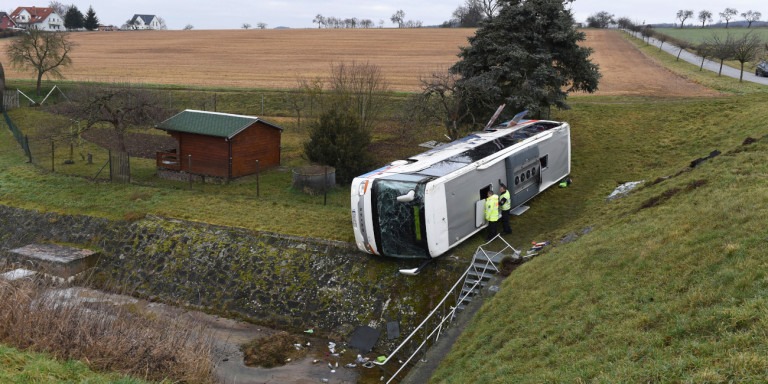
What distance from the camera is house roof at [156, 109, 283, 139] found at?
81.6ft

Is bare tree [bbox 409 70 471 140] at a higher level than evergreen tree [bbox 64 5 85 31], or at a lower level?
lower

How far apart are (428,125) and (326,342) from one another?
1765cm

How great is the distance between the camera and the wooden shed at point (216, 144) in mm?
24922

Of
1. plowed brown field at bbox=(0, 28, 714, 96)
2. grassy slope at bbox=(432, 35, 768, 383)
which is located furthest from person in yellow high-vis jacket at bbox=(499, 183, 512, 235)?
plowed brown field at bbox=(0, 28, 714, 96)

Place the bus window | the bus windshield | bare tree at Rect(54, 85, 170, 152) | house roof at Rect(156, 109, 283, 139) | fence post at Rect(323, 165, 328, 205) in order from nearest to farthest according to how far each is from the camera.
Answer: the bus windshield
the bus window
fence post at Rect(323, 165, 328, 205)
house roof at Rect(156, 109, 283, 139)
bare tree at Rect(54, 85, 170, 152)

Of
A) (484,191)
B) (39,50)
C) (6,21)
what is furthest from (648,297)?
(6,21)

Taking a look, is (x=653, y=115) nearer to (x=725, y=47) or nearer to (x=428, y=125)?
(x=428, y=125)

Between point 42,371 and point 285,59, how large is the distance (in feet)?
193

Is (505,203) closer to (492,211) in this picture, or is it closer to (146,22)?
(492,211)

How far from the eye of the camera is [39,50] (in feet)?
148

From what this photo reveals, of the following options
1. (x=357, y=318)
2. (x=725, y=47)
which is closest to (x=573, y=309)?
(x=357, y=318)

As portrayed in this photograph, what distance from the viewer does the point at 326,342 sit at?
14672mm

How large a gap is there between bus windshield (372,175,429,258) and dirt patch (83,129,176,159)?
63.5ft

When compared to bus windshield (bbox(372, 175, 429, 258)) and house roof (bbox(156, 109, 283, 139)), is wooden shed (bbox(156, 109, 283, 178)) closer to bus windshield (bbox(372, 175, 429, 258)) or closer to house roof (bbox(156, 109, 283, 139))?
house roof (bbox(156, 109, 283, 139))
